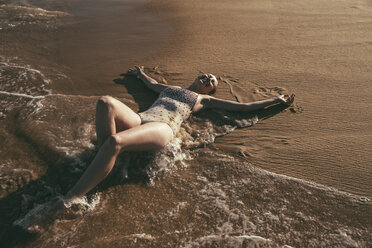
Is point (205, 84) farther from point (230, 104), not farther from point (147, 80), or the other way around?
point (147, 80)

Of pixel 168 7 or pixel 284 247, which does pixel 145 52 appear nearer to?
pixel 168 7

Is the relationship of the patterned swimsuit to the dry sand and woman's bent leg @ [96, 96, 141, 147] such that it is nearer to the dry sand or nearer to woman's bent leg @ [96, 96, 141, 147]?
woman's bent leg @ [96, 96, 141, 147]

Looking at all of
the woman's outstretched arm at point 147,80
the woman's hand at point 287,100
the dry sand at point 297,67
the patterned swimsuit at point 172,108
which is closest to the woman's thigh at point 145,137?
the patterned swimsuit at point 172,108

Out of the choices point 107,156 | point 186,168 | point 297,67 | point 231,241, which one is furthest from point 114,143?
point 297,67

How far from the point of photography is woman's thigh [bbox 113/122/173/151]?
288 cm

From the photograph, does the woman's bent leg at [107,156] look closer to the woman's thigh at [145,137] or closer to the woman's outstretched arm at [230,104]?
the woman's thigh at [145,137]

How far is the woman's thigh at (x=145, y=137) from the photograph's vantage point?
9.44 ft

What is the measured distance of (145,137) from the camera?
10.3 ft

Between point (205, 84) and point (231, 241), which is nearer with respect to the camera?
point (231, 241)

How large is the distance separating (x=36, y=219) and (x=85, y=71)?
3510 mm

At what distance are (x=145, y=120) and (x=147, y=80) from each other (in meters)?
1.67

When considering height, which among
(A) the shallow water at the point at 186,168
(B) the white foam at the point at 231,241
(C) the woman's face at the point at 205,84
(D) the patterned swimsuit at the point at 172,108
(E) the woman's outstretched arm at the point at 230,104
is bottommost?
(B) the white foam at the point at 231,241

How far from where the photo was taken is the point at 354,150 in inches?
142

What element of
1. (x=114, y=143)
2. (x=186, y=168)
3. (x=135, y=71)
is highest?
(x=135, y=71)
